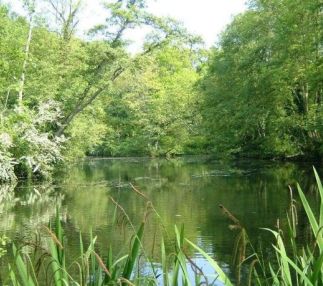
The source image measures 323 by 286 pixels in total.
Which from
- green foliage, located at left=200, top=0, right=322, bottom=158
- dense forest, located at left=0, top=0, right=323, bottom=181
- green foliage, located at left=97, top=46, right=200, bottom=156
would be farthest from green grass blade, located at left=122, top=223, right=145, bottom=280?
green foliage, located at left=97, top=46, right=200, bottom=156

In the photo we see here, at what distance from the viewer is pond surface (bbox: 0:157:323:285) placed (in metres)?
10.7

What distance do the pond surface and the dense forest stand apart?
1847 millimetres

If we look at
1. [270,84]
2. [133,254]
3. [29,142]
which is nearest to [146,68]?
[270,84]

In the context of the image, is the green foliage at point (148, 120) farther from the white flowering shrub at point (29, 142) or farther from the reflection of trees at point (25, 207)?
the reflection of trees at point (25, 207)

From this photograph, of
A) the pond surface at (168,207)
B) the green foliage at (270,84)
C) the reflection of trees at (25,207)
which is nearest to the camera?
the pond surface at (168,207)

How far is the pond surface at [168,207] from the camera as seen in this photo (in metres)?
10.7

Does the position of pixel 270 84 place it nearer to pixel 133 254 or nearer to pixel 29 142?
pixel 29 142

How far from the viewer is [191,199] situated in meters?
16.9

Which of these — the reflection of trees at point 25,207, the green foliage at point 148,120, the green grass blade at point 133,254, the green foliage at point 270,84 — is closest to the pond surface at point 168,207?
the reflection of trees at point 25,207

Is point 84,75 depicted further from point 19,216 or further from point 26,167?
point 19,216

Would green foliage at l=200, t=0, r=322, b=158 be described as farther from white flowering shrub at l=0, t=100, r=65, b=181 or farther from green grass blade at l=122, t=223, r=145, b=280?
green grass blade at l=122, t=223, r=145, b=280

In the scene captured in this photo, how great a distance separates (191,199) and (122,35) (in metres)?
11.8

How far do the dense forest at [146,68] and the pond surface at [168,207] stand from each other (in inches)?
72.7

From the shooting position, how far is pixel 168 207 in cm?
1523
